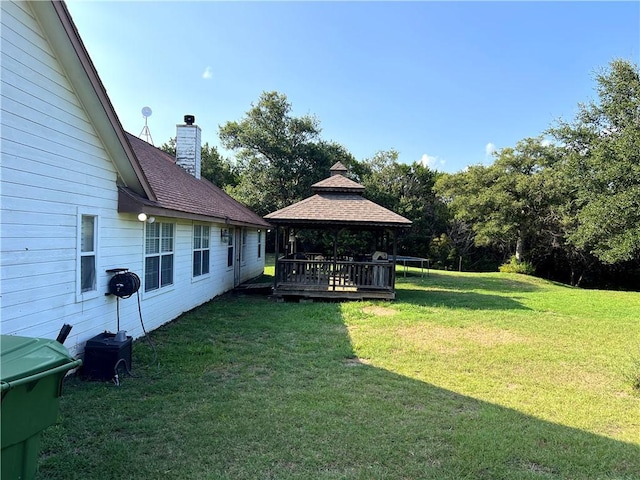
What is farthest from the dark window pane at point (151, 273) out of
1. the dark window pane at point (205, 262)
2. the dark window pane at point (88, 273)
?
the dark window pane at point (205, 262)

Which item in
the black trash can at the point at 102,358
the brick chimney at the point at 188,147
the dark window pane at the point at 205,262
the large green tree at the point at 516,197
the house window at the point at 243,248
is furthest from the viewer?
the large green tree at the point at 516,197

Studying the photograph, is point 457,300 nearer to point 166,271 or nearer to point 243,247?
point 243,247

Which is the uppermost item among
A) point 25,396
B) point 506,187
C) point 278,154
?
point 278,154

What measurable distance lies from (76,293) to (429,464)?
187 inches

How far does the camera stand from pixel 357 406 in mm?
4238

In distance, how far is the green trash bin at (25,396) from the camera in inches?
82.4

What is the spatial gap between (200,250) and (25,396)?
7896 mm

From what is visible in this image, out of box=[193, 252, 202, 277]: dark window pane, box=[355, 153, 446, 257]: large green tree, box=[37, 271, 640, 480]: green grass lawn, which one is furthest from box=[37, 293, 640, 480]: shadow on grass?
box=[355, 153, 446, 257]: large green tree

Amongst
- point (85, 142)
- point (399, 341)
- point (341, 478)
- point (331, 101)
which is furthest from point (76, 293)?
point (331, 101)

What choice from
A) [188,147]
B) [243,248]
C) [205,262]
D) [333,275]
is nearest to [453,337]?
[333,275]

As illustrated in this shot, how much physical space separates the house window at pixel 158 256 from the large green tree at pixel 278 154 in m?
18.1

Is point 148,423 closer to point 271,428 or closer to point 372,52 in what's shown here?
point 271,428

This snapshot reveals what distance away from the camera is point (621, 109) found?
15555mm

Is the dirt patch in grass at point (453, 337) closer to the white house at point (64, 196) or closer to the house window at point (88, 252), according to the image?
the white house at point (64, 196)
